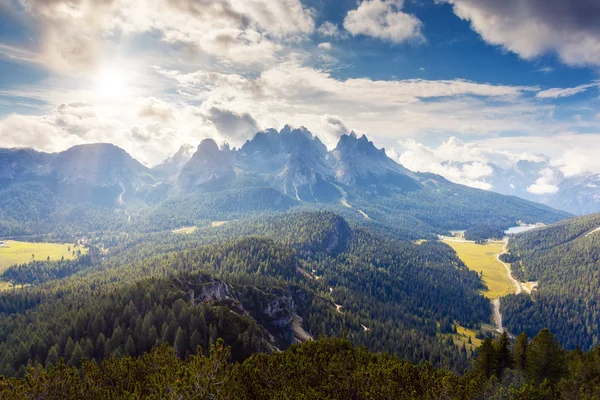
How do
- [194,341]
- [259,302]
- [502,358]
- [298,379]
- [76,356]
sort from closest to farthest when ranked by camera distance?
[298,379] < [502,358] < [76,356] < [194,341] < [259,302]

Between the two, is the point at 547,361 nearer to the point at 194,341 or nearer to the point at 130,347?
the point at 194,341

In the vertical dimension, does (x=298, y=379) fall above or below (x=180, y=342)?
above

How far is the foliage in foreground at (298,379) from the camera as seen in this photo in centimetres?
3825

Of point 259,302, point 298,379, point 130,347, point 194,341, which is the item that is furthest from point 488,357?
point 259,302

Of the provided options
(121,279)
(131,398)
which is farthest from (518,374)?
(121,279)

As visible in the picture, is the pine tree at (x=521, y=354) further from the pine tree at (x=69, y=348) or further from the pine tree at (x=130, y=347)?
the pine tree at (x=69, y=348)

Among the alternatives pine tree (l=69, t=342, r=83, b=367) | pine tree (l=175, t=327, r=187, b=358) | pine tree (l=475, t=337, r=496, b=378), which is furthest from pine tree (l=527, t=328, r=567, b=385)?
pine tree (l=69, t=342, r=83, b=367)

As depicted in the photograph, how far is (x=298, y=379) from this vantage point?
47656mm

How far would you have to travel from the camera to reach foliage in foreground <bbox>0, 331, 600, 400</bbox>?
3825 centimetres

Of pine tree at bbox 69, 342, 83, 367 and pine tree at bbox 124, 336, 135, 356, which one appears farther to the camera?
pine tree at bbox 124, 336, 135, 356

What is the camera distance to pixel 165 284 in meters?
114

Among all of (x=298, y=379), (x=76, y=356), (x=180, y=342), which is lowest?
(x=76, y=356)

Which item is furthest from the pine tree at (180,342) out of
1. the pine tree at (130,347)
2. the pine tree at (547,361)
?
the pine tree at (547,361)

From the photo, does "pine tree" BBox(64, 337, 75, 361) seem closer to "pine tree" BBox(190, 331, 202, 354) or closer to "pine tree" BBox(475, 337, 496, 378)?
"pine tree" BBox(190, 331, 202, 354)
